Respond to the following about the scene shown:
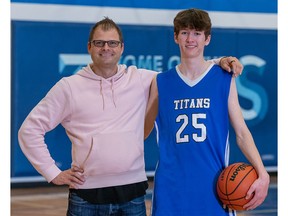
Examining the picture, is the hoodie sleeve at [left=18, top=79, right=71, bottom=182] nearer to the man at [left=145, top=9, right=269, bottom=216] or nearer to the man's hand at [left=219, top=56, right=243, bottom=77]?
the man at [left=145, top=9, right=269, bottom=216]

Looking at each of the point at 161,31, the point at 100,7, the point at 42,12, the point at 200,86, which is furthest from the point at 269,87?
the point at 200,86

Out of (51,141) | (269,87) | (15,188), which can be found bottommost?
(15,188)

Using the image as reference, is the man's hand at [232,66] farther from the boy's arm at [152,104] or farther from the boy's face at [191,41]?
the boy's arm at [152,104]

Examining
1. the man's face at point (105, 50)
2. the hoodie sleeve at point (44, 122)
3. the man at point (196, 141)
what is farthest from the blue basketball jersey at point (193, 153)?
the hoodie sleeve at point (44, 122)

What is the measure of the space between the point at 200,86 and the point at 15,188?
7.08 meters

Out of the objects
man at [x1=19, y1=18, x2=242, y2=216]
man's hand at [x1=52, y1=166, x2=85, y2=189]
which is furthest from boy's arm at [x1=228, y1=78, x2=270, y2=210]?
man's hand at [x1=52, y1=166, x2=85, y2=189]

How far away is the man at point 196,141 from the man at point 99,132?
12 centimetres

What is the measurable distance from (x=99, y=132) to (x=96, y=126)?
0.03 m

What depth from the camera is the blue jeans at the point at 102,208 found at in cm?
360

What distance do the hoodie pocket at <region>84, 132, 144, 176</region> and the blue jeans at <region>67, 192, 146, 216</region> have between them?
0.15 metres

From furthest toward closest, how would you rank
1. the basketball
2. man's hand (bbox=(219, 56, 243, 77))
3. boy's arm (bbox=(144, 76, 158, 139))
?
1. boy's arm (bbox=(144, 76, 158, 139))
2. man's hand (bbox=(219, 56, 243, 77))
3. the basketball

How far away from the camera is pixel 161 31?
1088cm

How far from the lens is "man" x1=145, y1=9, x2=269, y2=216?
143 inches
